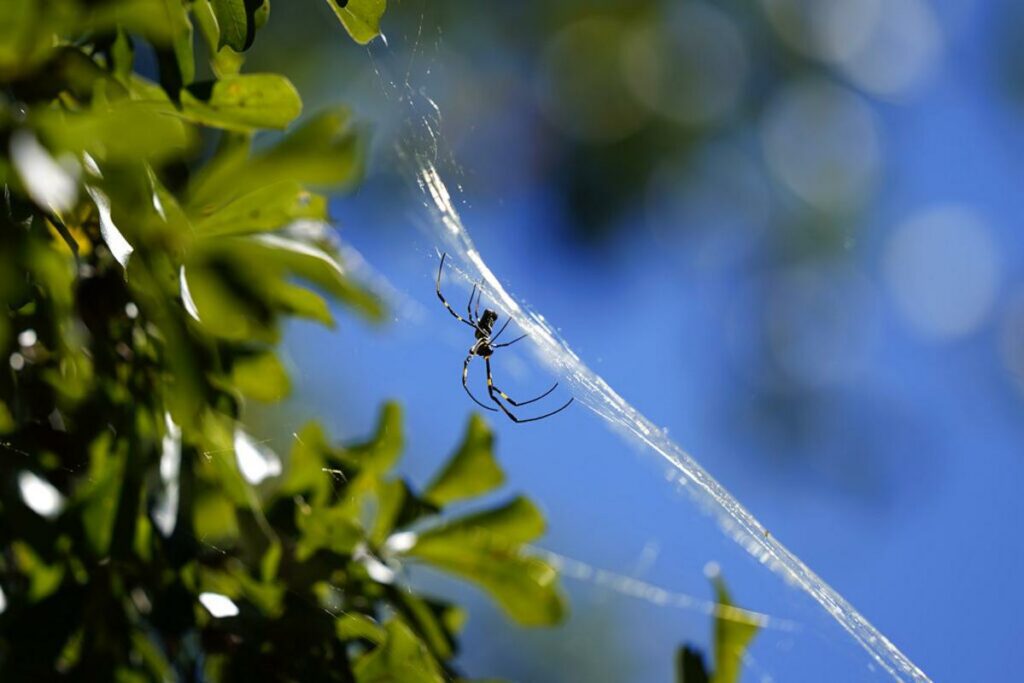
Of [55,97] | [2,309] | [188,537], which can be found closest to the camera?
[2,309]

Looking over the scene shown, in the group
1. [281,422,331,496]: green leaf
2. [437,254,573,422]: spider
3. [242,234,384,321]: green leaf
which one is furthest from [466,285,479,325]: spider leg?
[281,422,331,496]: green leaf

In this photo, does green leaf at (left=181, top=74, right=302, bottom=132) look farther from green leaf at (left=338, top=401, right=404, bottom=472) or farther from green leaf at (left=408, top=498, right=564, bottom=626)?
green leaf at (left=408, top=498, right=564, bottom=626)

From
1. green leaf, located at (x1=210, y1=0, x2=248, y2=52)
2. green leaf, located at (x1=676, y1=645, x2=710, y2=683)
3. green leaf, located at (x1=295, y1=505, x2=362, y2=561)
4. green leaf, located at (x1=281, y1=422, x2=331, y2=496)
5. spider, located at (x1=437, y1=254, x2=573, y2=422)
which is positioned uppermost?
spider, located at (x1=437, y1=254, x2=573, y2=422)

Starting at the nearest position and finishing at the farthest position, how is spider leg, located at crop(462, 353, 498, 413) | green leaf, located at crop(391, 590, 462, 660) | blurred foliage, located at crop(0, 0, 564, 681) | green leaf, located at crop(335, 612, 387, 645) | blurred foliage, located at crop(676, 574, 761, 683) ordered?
blurred foliage, located at crop(0, 0, 564, 681), blurred foliage, located at crop(676, 574, 761, 683), green leaf, located at crop(335, 612, 387, 645), green leaf, located at crop(391, 590, 462, 660), spider leg, located at crop(462, 353, 498, 413)

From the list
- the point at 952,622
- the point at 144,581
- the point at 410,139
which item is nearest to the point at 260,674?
the point at 144,581

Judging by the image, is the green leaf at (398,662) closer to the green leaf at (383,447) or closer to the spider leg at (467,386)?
the green leaf at (383,447)

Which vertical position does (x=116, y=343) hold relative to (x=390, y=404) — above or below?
below

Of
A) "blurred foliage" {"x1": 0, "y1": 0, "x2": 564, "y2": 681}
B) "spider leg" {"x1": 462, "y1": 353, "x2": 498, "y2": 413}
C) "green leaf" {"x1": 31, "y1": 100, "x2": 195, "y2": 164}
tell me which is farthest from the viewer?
"spider leg" {"x1": 462, "y1": 353, "x2": 498, "y2": 413}

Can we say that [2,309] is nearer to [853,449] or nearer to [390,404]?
[390,404]
